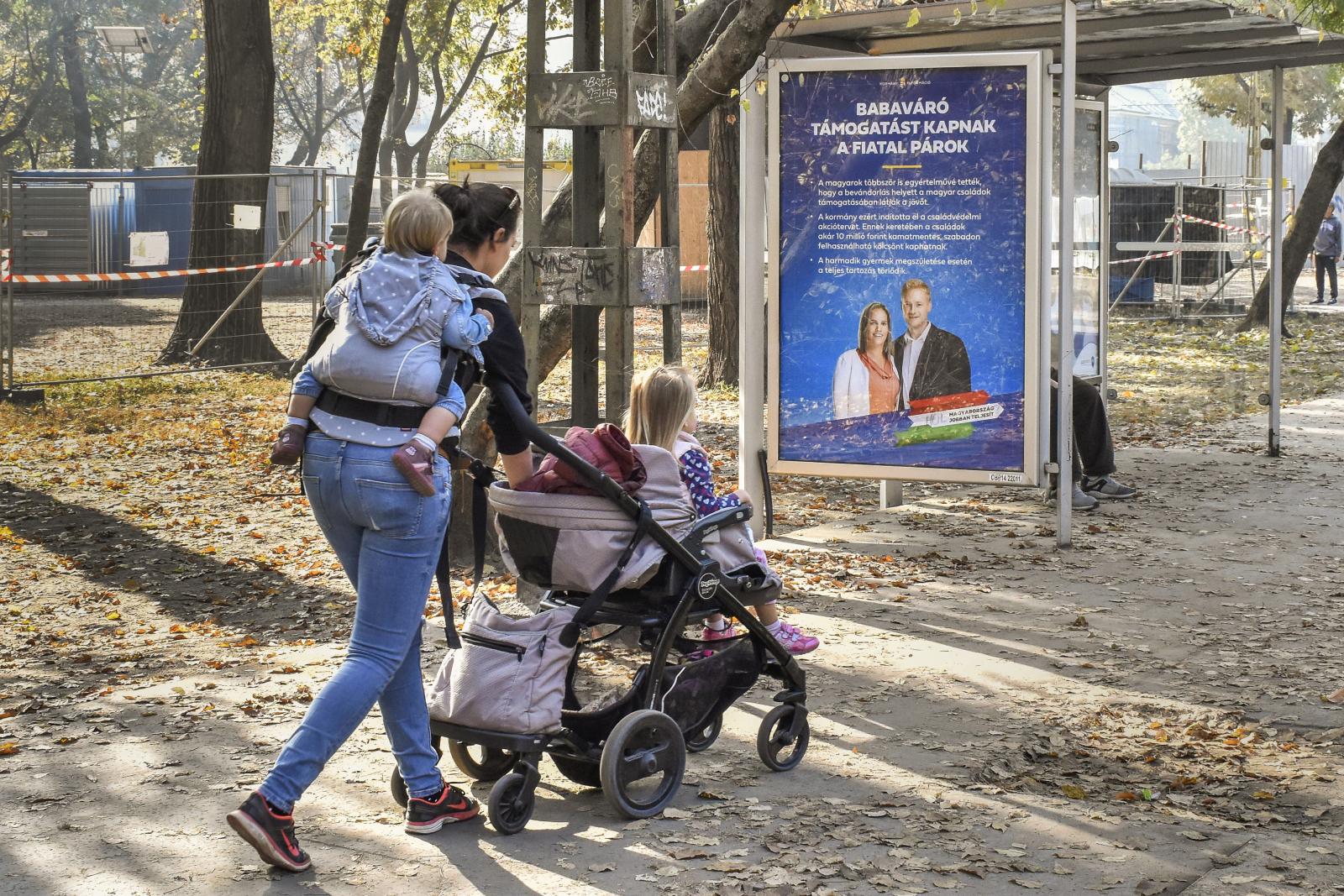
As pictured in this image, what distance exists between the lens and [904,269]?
820 centimetres

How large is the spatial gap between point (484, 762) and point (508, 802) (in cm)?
46

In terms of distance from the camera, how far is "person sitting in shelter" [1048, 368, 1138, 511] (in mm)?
9672

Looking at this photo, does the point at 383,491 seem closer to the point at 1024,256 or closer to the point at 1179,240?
the point at 1024,256

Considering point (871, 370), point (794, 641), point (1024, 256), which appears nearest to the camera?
point (794, 641)

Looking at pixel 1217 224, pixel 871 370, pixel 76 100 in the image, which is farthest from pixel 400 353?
pixel 76 100

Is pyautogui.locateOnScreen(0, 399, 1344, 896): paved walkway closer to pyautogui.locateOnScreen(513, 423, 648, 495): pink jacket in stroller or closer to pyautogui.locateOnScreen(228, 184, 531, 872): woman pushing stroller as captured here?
pyautogui.locateOnScreen(228, 184, 531, 872): woman pushing stroller

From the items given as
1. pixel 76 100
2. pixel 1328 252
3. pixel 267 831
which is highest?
pixel 76 100

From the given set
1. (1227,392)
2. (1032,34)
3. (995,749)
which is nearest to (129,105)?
(1227,392)

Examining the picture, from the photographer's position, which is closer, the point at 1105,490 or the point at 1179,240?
the point at 1105,490

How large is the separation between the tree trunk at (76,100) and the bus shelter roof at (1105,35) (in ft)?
171

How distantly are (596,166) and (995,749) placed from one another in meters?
3.17

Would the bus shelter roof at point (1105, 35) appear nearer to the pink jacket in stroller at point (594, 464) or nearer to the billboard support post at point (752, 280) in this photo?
the billboard support post at point (752, 280)

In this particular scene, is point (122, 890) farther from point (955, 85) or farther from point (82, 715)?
point (955, 85)

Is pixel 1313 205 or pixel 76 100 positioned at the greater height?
pixel 76 100
